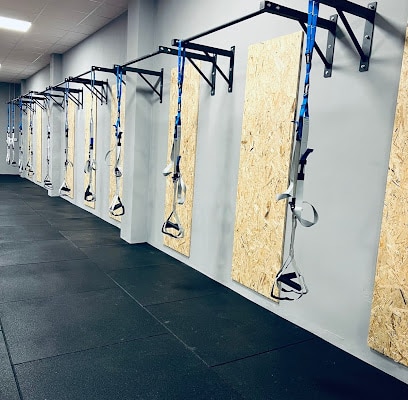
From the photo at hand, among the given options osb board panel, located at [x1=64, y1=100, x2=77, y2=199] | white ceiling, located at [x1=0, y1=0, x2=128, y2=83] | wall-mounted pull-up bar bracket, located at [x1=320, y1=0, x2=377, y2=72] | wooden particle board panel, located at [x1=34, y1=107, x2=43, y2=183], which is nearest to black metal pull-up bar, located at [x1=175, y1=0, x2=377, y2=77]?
wall-mounted pull-up bar bracket, located at [x1=320, y1=0, x2=377, y2=72]

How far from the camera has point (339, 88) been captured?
2.84 m

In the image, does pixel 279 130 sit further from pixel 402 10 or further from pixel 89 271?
pixel 89 271

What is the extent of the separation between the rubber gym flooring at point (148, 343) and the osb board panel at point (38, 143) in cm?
803

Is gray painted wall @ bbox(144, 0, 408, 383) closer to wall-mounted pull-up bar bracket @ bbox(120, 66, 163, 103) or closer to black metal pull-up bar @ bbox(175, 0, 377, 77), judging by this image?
black metal pull-up bar @ bbox(175, 0, 377, 77)

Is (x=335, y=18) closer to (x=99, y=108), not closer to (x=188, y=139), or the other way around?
(x=188, y=139)

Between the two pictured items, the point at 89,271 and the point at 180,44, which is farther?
the point at 89,271

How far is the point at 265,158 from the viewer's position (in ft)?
11.4

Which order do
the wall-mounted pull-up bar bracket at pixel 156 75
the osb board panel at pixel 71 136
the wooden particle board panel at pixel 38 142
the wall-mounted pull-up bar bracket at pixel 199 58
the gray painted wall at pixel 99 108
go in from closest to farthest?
the wall-mounted pull-up bar bracket at pixel 199 58
the wall-mounted pull-up bar bracket at pixel 156 75
the gray painted wall at pixel 99 108
the osb board panel at pixel 71 136
the wooden particle board panel at pixel 38 142

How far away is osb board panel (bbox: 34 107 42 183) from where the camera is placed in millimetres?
11656

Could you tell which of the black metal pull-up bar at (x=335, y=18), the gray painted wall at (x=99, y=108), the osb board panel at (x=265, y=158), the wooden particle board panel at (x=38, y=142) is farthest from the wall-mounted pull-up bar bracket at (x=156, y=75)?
the wooden particle board panel at (x=38, y=142)

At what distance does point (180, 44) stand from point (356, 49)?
150 cm

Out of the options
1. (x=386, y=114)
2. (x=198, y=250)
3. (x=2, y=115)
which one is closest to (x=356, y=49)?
(x=386, y=114)

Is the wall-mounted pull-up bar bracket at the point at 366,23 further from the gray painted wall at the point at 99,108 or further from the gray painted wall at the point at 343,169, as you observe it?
the gray painted wall at the point at 99,108

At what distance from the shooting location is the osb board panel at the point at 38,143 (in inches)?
459
